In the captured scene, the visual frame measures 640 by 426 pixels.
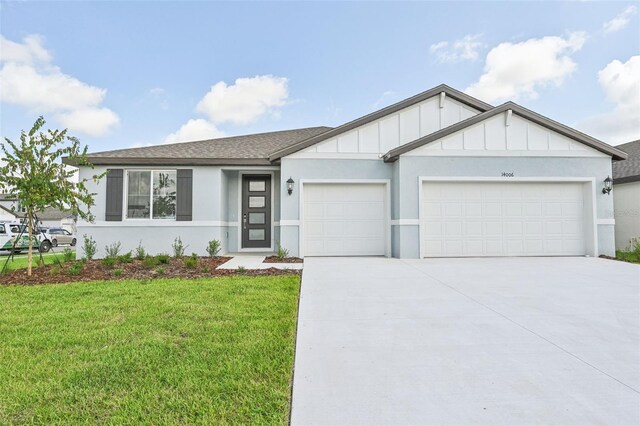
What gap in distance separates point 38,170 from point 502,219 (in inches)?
436

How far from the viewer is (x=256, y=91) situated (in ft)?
60.1

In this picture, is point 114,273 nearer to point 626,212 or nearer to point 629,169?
point 626,212

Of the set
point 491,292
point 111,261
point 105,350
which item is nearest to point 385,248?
point 491,292

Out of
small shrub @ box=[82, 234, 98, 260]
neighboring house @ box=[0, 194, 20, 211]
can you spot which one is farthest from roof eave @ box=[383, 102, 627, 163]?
small shrub @ box=[82, 234, 98, 260]

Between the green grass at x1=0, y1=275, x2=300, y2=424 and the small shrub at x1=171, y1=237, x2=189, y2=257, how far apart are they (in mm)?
4574

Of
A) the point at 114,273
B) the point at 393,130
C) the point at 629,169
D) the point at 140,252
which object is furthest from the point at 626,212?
the point at 140,252

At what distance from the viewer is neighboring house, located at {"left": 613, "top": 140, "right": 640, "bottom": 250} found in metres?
10.6

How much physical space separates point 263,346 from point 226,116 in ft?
65.6

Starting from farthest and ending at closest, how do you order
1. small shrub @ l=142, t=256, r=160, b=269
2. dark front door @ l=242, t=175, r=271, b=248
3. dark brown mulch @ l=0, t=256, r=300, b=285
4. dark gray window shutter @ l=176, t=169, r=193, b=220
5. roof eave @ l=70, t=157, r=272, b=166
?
dark front door @ l=242, t=175, r=271, b=248 < dark gray window shutter @ l=176, t=169, r=193, b=220 < roof eave @ l=70, t=157, r=272, b=166 < small shrub @ l=142, t=256, r=160, b=269 < dark brown mulch @ l=0, t=256, r=300, b=285

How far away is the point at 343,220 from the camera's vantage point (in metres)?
9.50

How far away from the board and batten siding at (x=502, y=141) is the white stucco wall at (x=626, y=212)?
13.0 feet

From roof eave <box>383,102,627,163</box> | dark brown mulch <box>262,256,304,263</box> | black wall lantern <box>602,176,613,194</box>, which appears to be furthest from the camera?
black wall lantern <box>602,176,613,194</box>

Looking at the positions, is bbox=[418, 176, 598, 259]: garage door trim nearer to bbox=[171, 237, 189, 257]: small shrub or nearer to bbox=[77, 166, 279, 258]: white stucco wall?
bbox=[77, 166, 279, 258]: white stucco wall

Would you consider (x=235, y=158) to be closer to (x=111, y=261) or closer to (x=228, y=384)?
(x=111, y=261)
